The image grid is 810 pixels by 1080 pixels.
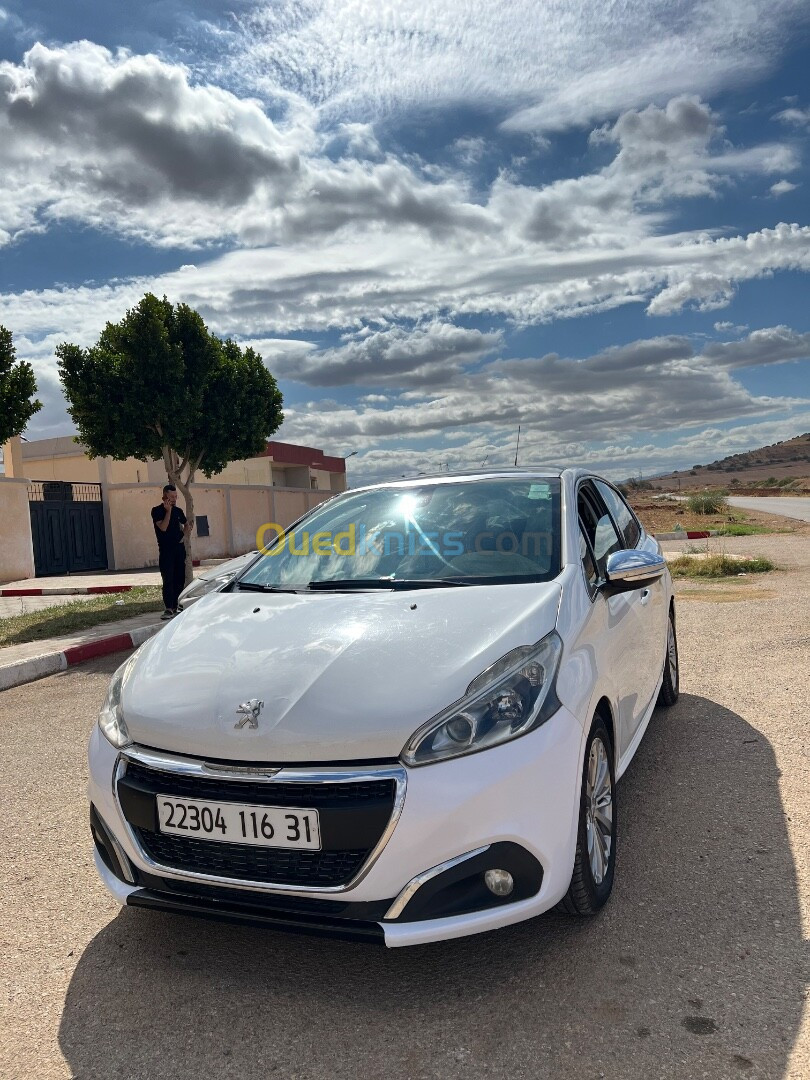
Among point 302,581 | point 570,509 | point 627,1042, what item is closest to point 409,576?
point 302,581

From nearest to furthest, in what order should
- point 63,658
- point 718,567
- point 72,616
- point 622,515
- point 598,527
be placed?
point 598,527
point 622,515
point 63,658
point 72,616
point 718,567

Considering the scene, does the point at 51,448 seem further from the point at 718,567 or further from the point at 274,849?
the point at 274,849

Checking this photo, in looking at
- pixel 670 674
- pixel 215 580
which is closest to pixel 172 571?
pixel 215 580

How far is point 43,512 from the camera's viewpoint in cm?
2381

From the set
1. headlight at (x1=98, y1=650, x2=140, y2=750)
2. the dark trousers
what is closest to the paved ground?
headlight at (x1=98, y1=650, x2=140, y2=750)

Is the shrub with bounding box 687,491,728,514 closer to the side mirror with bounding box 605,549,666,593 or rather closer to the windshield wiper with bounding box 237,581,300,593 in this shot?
the side mirror with bounding box 605,549,666,593

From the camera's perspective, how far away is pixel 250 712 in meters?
2.55

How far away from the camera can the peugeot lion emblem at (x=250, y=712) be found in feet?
8.27

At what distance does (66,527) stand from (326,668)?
2371 centimetres

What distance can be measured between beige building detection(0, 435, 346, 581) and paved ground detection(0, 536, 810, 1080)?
58.6ft

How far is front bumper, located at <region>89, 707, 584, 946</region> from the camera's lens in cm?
234

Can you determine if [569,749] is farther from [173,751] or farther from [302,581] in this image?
[302,581]

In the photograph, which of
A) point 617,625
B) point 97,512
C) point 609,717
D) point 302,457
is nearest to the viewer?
point 609,717

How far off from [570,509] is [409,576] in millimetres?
783
